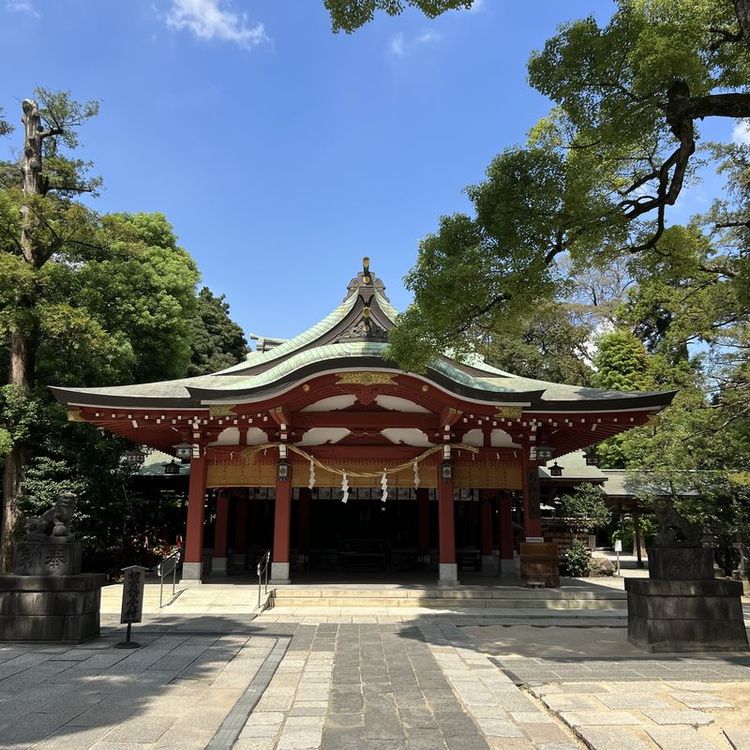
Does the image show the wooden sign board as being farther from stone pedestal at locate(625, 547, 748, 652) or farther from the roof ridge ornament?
the roof ridge ornament

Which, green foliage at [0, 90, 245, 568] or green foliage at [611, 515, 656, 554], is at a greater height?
green foliage at [0, 90, 245, 568]

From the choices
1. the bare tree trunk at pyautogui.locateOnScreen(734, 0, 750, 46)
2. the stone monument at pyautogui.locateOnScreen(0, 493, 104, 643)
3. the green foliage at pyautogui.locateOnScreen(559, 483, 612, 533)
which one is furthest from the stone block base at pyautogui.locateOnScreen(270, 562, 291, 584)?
the bare tree trunk at pyautogui.locateOnScreen(734, 0, 750, 46)

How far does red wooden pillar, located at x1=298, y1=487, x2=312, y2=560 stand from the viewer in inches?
695

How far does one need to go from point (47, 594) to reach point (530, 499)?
965 centimetres

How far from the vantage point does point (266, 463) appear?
1380 cm

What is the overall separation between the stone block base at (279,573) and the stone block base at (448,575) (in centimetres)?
342

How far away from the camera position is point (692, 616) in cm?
757

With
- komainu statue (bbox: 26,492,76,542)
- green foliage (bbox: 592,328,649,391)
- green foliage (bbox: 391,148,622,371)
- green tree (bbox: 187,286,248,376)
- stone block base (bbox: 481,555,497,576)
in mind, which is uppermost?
green tree (bbox: 187,286,248,376)

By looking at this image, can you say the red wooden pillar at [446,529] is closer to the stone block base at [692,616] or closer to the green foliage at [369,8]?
the stone block base at [692,616]

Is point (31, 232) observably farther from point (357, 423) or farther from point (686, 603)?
point (686, 603)

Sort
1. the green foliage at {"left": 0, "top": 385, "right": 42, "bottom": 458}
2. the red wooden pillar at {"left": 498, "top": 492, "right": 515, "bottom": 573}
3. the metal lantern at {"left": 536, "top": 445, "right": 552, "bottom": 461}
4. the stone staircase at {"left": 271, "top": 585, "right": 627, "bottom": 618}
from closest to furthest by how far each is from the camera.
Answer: the stone staircase at {"left": 271, "top": 585, "right": 627, "bottom": 618} < the metal lantern at {"left": 536, "top": 445, "right": 552, "bottom": 461} < the green foliage at {"left": 0, "top": 385, "right": 42, "bottom": 458} < the red wooden pillar at {"left": 498, "top": 492, "right": 515, "bottom": 573}

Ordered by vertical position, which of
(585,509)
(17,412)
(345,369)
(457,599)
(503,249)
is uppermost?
(503,249)

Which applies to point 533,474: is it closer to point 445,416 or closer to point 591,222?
point 445,416

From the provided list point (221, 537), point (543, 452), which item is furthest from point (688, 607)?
point (221, 537)
